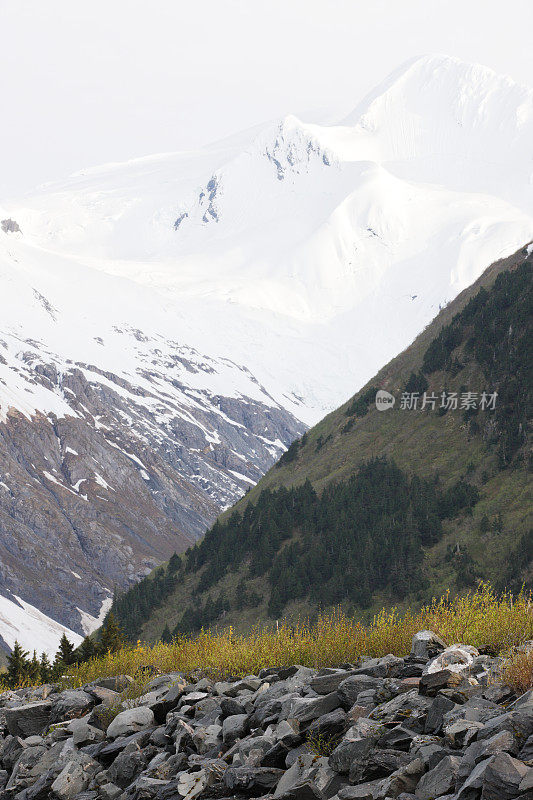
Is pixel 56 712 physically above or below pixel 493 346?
below

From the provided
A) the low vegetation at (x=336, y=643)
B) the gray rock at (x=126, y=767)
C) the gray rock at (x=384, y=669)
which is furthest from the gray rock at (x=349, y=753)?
the gray rock at (x=126, y=767)

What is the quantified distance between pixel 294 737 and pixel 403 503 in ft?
285

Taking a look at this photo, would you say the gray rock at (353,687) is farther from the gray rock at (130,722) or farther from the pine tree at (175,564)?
the pine tree at (175,564)

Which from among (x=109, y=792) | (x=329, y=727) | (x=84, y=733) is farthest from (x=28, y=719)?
(x=329, y=727)

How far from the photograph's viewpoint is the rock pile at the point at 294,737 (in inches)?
452

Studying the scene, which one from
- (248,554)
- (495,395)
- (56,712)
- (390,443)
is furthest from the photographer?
(248,554)

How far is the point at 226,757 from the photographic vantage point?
14.9 meters

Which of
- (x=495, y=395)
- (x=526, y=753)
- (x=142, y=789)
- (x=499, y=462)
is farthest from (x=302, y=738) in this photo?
(x=495, y=395)

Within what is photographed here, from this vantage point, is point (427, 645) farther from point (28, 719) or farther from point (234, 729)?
point (28, 719)

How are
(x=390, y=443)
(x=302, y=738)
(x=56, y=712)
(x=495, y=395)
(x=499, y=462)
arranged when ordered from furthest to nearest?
(x=390, y=443) < (x=495, y=395) < (x=499, y=462) < (x=56, y=712) < (x=302, y=738)

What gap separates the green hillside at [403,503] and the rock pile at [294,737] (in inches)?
2546

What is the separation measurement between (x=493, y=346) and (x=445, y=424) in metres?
12.8

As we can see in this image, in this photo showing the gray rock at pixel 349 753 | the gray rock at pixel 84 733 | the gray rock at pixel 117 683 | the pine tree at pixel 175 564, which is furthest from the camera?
the pine tree at pixel 175 564

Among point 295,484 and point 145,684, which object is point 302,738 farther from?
point 295,484
